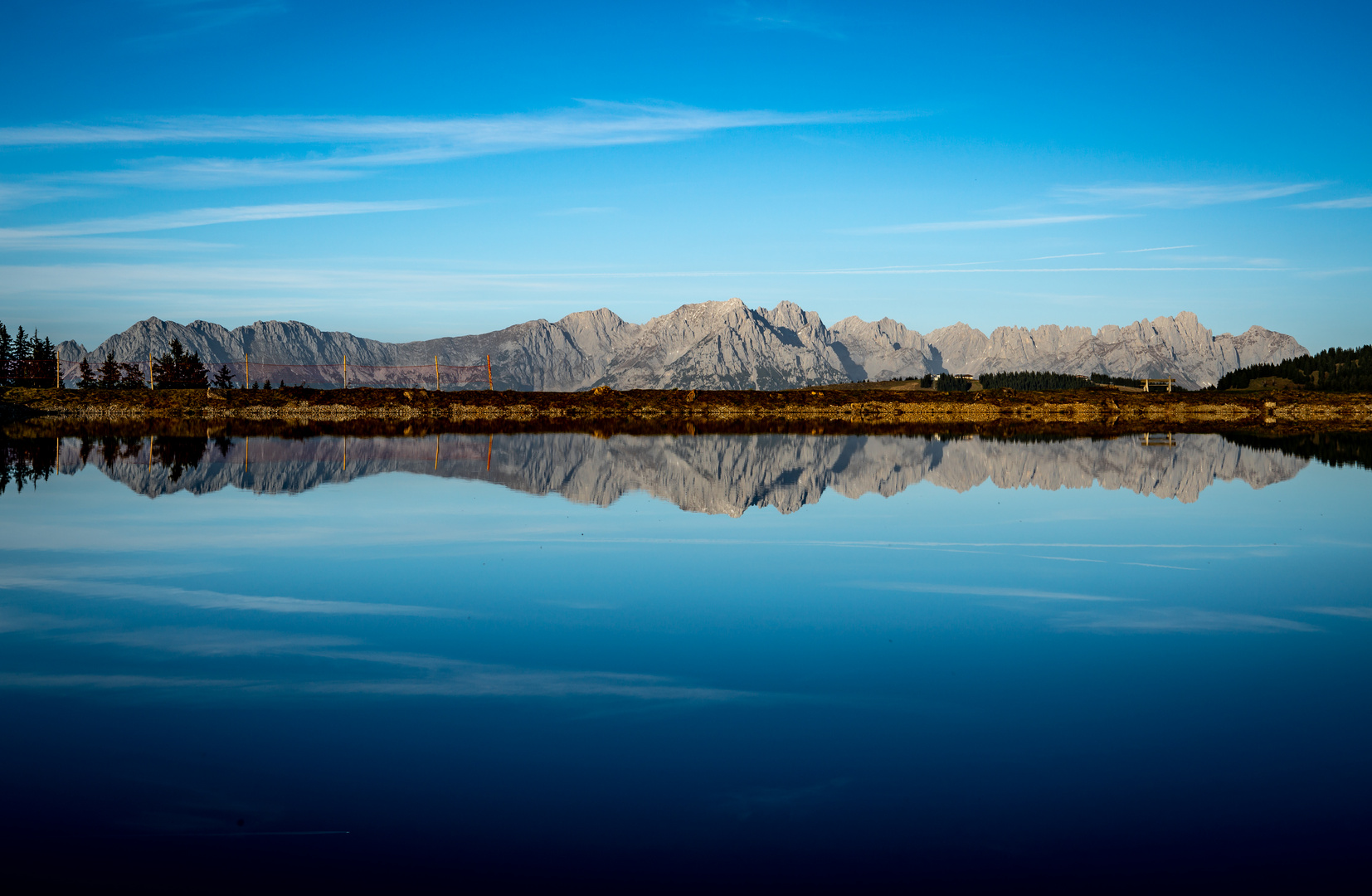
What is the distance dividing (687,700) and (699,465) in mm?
30337

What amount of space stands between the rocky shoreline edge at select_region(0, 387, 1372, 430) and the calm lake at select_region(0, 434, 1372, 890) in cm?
7124

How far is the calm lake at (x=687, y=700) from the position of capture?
7.74 meters

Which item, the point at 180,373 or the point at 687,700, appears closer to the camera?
the point at 687,700

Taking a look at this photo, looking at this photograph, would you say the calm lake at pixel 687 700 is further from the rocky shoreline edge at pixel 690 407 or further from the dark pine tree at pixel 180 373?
the dark pine tree at pixel 180 373

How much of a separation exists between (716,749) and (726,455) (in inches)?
1460

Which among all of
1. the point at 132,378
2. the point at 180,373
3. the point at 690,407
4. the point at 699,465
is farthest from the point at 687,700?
the point at 132,378

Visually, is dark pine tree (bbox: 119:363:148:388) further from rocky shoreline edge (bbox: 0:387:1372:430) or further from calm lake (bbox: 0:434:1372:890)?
calm lake (bbox: 0:434:1372:890)

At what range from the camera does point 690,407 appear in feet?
368

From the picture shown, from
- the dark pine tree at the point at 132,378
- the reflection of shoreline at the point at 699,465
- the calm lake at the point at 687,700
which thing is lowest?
the calm lake at the point at 687,700

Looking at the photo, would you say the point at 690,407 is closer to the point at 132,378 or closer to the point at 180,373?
the point at 180,373

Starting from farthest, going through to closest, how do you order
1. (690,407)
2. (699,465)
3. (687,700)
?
(690,407) → (699,465) → (687,700)

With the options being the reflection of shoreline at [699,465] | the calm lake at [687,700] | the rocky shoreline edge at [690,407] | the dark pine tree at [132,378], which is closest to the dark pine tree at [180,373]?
the dark pine tree at [132,378]

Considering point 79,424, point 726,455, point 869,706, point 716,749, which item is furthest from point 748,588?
point 79,424

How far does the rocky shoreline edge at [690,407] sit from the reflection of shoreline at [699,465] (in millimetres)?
36819
